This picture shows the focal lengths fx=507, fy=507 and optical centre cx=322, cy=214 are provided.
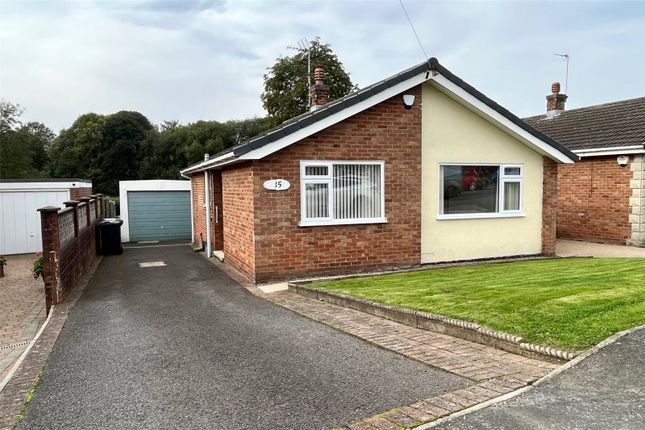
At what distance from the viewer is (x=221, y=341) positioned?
20.5ft

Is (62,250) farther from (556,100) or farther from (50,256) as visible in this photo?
(556,100)

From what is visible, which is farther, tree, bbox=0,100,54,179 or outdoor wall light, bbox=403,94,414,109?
tree, bbox=0,100,54,179

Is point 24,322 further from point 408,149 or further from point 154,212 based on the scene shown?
point 154,212

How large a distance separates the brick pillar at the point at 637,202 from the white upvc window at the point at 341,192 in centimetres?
798

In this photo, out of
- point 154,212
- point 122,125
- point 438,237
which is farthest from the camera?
point 122,125

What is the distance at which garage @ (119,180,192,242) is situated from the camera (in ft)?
67.9

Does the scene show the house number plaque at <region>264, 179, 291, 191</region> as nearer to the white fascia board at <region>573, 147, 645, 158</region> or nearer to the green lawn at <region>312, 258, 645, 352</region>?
the green lawn at <region>312, 258, 645, 352</region>

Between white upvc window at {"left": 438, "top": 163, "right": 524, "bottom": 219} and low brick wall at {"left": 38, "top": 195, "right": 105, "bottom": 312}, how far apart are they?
7719 mm

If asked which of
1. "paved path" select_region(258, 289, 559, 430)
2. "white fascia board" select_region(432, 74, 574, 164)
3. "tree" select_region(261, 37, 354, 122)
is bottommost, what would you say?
"paved path" select_region(258, 289, 559, 430)

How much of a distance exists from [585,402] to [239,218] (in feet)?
27.5

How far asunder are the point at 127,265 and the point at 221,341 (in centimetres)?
852

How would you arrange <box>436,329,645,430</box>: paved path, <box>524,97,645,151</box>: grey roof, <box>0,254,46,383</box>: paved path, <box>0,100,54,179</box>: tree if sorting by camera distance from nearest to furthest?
<box>436,329,645,430</box>: paved path < <box>0,254,46,383</box>: paved path < <box>524,97,645,151</box>: grey roof < <box>0,100,54,179</box>: tree

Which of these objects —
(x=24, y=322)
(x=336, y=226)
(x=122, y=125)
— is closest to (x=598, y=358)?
(x=336, y=226)

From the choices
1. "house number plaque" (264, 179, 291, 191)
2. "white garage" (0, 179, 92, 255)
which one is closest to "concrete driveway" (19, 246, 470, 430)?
"house number plaque" (264, 179, 291, 191)
